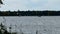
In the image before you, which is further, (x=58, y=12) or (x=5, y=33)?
(x=58, y=12)

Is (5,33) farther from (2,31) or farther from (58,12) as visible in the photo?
(58,12)

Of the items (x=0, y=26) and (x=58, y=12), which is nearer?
(x=0, y=26)

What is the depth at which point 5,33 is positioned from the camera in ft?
18.8

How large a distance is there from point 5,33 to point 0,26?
241 millimetres
